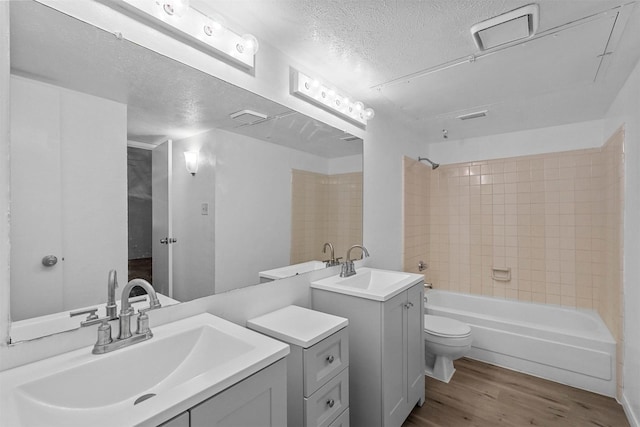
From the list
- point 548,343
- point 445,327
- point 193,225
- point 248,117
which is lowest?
point 548,343

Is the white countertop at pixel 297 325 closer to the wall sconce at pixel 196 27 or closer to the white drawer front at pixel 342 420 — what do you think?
the white drawer front at pixel 342 420

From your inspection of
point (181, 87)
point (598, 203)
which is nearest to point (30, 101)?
point (181, 87)

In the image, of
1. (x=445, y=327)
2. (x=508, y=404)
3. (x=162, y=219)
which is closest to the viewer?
(x=162, y=219)

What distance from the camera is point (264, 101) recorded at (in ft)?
5.28

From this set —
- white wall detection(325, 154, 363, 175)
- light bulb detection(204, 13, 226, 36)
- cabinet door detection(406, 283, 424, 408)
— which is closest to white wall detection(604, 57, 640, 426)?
cabinet door detection(406, 283, 424, 408)

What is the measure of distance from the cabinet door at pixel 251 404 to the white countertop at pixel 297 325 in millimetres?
273

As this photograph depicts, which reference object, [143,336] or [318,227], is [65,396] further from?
[318,227]

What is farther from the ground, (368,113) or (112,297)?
(368,113)

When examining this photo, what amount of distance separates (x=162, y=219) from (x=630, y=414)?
3085 millimetres

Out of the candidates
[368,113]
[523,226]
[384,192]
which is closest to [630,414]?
[523,226]

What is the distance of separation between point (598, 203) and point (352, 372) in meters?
3.00

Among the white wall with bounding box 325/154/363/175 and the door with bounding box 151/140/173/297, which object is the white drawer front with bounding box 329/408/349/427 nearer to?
the door with bounding box 151/140/173/297

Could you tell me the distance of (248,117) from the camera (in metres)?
1.58

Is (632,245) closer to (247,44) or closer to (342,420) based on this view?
(342,420)
